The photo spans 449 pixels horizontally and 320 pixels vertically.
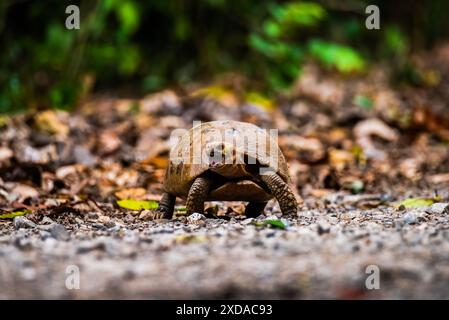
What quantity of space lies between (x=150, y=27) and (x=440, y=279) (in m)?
8.27

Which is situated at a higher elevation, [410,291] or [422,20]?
[422,20]

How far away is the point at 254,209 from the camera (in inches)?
165

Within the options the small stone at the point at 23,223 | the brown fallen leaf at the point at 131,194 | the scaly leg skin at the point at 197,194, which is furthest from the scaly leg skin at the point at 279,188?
the brown fallen leaf at the point at 131,194

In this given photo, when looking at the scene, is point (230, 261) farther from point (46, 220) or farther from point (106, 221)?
point (46, 220)

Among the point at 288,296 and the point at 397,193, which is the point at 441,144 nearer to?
the point at 397,193

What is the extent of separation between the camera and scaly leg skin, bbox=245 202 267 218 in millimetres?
4156

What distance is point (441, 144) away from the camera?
720cm

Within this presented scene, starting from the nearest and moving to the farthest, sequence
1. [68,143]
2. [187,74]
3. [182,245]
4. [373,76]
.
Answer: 1. [182,245]
2. [68,143]
3. [187,74]
4. [373,76]

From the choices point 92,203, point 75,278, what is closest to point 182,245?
point 75,278

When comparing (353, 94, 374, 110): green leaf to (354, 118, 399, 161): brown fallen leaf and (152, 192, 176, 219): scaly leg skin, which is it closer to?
(354, 118, 399, 161): brown fallen leaf

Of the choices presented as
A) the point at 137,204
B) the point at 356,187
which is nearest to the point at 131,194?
the point at 137,204

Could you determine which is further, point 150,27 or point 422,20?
point 422,20

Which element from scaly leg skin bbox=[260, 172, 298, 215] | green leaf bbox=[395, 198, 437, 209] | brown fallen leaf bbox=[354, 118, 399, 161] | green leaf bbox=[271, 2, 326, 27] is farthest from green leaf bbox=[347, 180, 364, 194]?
green leaf bbox=[271, 2, 326, 27]

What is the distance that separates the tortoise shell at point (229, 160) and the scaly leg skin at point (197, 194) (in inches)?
1.9
